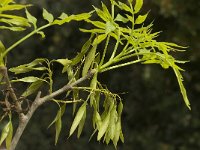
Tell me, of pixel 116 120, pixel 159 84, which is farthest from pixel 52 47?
pixel 116 120

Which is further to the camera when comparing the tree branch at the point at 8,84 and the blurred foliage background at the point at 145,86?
the blurred foliage background at the point at 145,86

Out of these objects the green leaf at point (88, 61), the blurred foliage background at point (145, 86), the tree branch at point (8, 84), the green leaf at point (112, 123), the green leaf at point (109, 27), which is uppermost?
the blurred foliage background at point (145, 86)

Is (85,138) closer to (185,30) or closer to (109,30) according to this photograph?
(185,30)

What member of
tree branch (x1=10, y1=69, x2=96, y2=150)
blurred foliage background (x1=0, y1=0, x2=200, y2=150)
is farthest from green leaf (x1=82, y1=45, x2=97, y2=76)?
blurred foliage background (x1=0, y1=0, x2=200, y2=150)

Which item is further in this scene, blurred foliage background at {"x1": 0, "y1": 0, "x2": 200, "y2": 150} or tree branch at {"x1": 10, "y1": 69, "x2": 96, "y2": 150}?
blurred foliage background at {"x1": 0, "y1": 0, "x2": 200, "y2": 150}

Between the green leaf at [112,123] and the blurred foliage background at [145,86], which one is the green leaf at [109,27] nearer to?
the green leaf at [112,123]

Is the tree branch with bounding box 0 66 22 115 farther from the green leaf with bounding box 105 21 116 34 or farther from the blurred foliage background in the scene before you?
the blurred foliage background

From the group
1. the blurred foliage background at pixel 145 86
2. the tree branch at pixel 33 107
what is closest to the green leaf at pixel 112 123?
the tree branch at pixel 33 107

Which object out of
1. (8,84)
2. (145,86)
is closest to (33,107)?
(8,84)

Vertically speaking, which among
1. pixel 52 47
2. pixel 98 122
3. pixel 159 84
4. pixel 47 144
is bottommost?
pixel 98 122
